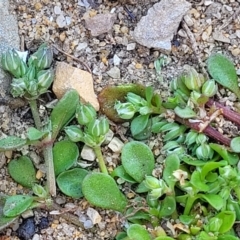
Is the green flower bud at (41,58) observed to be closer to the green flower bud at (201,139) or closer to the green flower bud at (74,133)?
the green flower bud at (74,133)

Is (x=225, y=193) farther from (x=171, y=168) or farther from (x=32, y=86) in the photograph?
(x=32, y=86)

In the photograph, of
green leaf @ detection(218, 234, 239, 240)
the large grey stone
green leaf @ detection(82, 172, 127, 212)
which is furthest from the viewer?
the large grey stone

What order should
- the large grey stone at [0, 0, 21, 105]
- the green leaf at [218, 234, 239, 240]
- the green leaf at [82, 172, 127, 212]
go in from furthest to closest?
the large grey stone at [0, 0, 21, 105], the green leaf at [82, 172, 127, 212], the green leaf at [218, 234, 239, 240]

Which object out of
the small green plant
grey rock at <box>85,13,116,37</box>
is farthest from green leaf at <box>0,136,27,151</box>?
grey rock at <box>85,13,116,37</box>

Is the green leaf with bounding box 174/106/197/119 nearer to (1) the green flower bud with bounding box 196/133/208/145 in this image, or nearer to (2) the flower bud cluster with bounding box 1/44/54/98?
(1) the green flower bud with bounding box 196/133/208/145

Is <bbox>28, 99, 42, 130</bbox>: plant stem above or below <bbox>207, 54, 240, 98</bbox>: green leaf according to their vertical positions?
below

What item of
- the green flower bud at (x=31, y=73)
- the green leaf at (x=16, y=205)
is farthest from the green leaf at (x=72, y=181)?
the green flower bud at (x=31, y=73)

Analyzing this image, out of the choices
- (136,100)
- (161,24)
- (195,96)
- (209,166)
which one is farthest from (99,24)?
(209,166)
